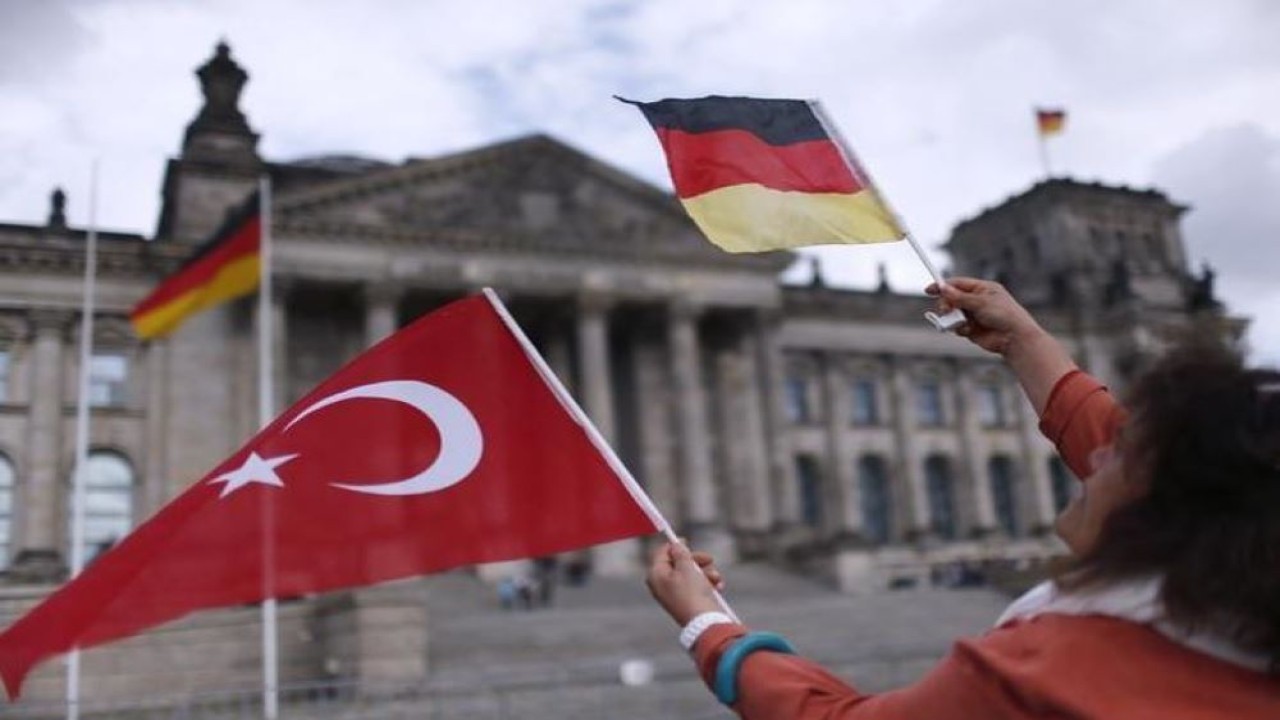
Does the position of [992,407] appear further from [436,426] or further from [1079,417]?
[1079,417]

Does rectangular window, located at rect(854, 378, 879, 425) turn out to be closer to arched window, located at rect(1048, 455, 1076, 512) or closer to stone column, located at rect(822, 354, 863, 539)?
stone column, located at rect(822, 354, 863, 539)

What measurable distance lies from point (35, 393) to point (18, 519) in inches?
145

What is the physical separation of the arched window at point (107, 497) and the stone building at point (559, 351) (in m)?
0.07

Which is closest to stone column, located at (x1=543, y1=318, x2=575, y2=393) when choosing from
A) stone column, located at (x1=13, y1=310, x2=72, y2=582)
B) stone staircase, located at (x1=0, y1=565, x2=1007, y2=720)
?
stone staircase, located at (x1=0, y1=565, x2=1007, y2=720)

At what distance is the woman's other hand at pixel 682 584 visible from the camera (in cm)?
280

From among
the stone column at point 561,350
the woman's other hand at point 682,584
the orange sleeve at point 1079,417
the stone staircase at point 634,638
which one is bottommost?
the stone staircase at point 634,638

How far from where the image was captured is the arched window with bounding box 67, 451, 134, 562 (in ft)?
124

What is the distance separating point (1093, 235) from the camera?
60.3 meters

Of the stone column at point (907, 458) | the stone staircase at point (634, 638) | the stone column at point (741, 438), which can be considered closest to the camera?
the stone staircase at point (634, 638)

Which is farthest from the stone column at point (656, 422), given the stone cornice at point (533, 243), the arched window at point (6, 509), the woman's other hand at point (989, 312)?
the woman's other hand at point (989, 312)

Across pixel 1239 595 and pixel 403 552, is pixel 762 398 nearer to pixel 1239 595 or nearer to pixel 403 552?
pixel 403 552

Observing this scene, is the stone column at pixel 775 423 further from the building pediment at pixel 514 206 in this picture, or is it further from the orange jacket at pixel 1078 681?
the orange jacket at pixel 1078 681

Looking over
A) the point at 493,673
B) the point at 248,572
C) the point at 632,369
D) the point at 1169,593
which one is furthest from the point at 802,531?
the point at 1169,593

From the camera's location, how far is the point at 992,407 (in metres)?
55.8
